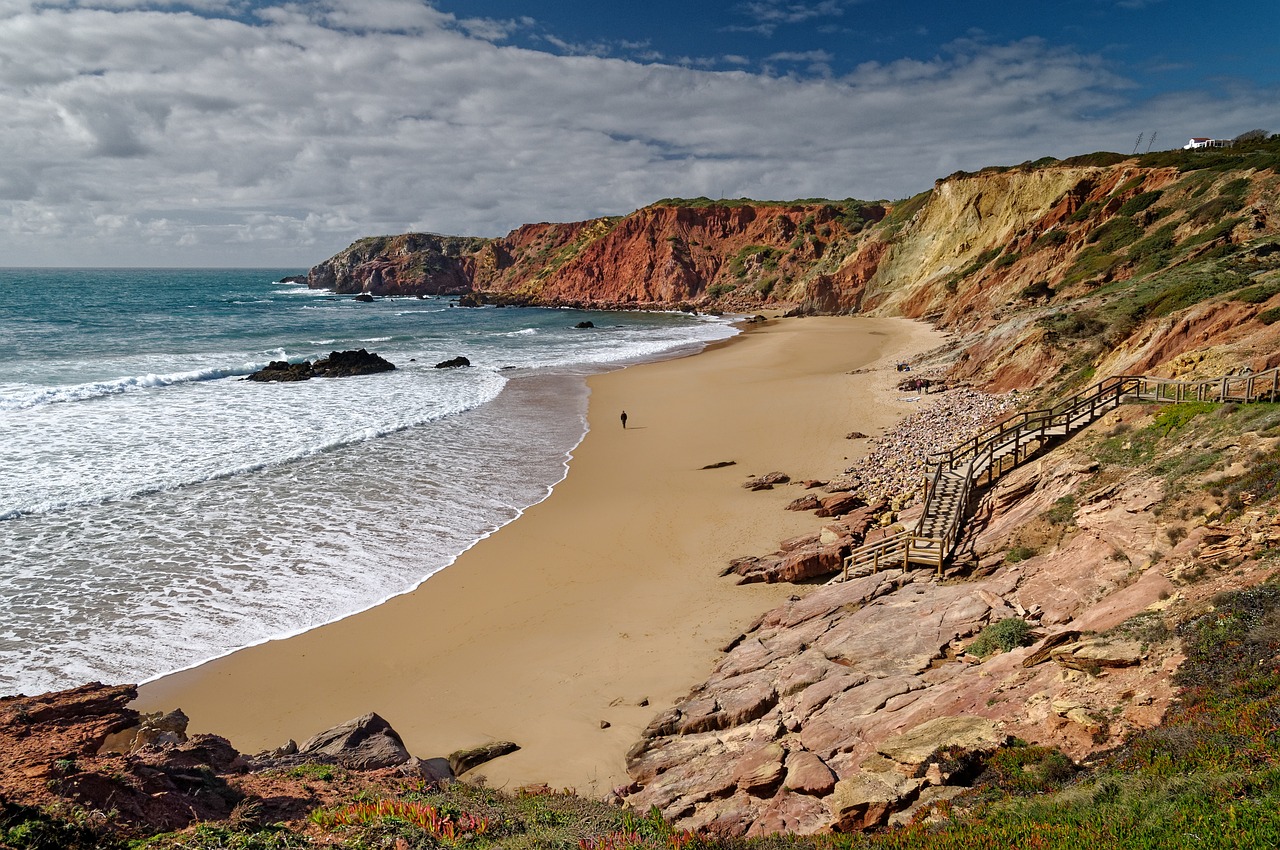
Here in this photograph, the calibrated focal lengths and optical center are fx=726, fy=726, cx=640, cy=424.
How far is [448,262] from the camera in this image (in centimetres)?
13975

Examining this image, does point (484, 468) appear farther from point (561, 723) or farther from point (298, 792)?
point (298, 792)

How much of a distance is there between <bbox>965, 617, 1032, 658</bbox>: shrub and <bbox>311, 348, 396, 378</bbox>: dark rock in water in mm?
38405

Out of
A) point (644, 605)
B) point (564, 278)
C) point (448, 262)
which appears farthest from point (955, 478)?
point (448, 262)

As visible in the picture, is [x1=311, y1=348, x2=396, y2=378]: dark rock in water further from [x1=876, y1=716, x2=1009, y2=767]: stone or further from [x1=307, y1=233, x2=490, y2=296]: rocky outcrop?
[x1=307, y1=233, x2=490, y2=296]: rocky outcrop

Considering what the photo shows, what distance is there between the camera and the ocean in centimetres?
1339

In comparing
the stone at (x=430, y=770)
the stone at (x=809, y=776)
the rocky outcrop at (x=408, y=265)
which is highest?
the rocky outcrop at (x=408, y=265)

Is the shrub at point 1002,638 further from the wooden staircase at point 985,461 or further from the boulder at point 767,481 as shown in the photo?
the boulder at point 767,481

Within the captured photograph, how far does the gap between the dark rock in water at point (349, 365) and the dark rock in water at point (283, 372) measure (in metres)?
0.80

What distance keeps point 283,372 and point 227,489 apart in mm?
21542

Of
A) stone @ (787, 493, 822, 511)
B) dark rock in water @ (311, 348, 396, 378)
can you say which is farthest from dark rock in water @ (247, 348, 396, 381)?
stone @ (787, 493, 822, 511)

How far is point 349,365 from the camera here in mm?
42281

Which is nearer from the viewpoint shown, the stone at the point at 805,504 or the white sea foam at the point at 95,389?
the stone at the point at 805,504

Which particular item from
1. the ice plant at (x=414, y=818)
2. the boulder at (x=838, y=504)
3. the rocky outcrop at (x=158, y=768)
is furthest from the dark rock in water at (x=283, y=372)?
the ice plant at (x=414, y=818)

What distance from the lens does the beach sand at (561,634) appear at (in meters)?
10.7
